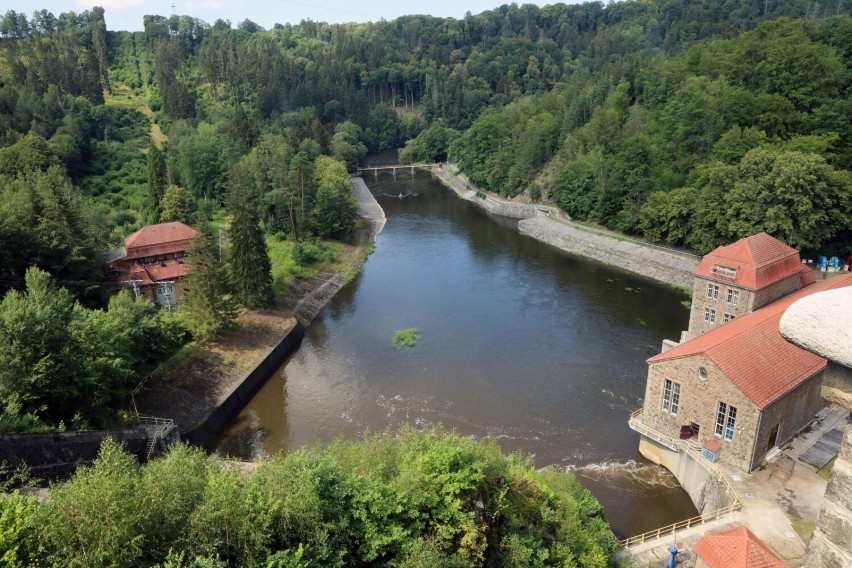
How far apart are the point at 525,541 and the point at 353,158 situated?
83772mm

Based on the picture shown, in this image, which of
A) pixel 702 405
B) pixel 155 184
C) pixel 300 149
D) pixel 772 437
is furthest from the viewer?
pixel 300 149

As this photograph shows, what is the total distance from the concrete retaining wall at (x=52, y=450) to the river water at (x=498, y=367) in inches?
242

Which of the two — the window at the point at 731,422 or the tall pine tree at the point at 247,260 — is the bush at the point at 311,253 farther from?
the window at the point at 731,422

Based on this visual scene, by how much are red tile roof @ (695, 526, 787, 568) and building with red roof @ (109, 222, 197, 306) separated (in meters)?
33.7

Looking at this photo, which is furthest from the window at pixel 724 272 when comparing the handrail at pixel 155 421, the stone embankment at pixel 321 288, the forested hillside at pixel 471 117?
the handrail at pixel 155 421

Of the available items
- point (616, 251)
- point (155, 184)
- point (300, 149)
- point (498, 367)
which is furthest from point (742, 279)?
point (300, 149)

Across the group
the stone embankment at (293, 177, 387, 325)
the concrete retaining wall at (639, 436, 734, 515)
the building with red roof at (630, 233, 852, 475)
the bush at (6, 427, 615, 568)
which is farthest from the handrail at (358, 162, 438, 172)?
the bush at (6, 427, 615, 568)

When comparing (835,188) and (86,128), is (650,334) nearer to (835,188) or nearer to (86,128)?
(835,188)

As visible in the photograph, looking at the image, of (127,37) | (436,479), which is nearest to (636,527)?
(436,479)

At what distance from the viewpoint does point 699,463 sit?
78.3 ft

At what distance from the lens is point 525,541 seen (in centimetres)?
1495

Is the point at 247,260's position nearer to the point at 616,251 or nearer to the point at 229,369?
the point at 229,369

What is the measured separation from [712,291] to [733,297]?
121 centimetres

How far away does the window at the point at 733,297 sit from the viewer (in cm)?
3094
